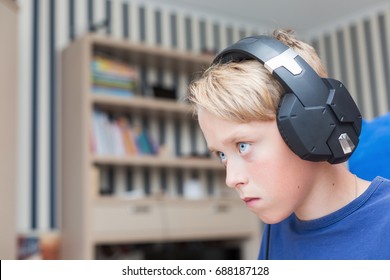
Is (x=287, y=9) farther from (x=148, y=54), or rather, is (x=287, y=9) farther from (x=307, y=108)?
(x=307, y=108)

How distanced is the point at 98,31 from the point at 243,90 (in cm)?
333

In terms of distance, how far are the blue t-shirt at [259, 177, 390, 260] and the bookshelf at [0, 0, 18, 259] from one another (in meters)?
0.75

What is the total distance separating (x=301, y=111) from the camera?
0.76 meters

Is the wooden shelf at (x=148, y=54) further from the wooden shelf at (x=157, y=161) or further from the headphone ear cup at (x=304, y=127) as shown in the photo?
the headphone ear cup at (x=304, y=127)

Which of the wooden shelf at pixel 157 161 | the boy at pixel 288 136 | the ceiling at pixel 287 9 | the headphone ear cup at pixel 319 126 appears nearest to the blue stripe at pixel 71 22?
the ceiling at pixel 287 9

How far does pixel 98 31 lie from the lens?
3.95 meters

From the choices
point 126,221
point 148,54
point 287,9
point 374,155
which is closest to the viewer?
point 374,155

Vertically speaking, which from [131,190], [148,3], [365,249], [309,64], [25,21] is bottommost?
[131,190]

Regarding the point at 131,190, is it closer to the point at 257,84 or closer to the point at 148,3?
the point at 148,3

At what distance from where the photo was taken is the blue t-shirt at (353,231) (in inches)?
31.4

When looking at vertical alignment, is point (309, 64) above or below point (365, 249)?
above

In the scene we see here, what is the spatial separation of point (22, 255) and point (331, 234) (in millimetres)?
2743

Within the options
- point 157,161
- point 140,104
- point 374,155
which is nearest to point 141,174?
point 157,161
